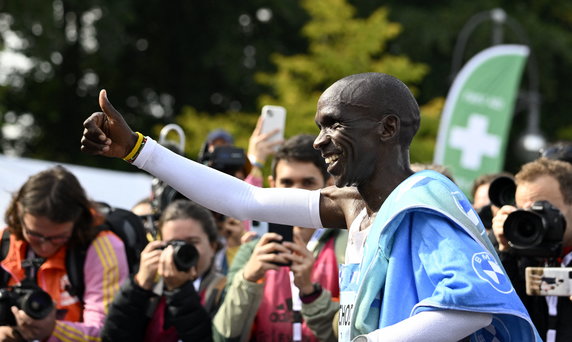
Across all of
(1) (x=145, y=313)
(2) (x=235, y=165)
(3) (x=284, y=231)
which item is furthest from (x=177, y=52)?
(3) (x=284, y=231)

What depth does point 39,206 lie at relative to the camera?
4918 mm

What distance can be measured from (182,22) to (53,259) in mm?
18491

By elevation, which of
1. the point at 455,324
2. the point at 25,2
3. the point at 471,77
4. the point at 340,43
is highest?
the point at 25,2

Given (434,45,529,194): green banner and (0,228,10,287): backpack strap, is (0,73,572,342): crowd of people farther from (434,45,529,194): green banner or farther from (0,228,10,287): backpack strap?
(434,45,529,194): green banner

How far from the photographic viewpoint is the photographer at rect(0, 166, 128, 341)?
4914 mm

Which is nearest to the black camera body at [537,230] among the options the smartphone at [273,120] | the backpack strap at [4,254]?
the smartphone at [273,120]

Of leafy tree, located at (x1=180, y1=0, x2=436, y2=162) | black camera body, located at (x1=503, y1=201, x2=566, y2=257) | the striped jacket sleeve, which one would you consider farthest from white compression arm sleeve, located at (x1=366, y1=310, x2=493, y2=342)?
leafy tree, located at (x1=180, y1=0, x2=436, y2=162)

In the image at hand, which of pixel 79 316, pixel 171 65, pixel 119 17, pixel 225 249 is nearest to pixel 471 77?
pixel 225 249

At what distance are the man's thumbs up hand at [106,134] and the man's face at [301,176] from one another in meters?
2.03

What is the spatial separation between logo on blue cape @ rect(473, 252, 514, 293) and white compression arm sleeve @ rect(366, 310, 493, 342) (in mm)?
83

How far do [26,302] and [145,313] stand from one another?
0.55 m

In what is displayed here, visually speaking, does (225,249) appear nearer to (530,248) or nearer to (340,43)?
(530,248)

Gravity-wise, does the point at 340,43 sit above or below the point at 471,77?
above

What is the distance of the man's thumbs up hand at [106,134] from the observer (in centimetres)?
317
